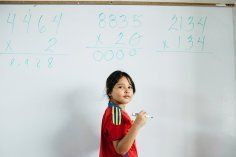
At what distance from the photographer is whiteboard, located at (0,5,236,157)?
120 centimetres

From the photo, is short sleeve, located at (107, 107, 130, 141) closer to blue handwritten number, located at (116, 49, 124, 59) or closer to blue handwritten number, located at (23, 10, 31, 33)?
blue handwritten number, located at (116, 49, 124, 59)

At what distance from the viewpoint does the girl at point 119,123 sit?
938 millimetres

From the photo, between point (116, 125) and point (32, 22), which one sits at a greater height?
point (32, 22)

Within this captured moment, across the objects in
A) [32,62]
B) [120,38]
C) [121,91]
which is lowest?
[121,91]

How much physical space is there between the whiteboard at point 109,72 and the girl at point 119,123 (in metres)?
0.16

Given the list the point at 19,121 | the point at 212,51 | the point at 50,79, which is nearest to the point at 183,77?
the point at 212,51

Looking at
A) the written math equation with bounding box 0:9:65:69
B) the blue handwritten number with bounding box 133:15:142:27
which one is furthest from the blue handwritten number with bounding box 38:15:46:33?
the blue handwritten number with bounding box 133:15:142:27

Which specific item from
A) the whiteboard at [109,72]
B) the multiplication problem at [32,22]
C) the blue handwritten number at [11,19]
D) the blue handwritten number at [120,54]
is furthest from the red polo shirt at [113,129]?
the blue handwritten number at [11,19]

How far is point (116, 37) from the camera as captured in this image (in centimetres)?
123

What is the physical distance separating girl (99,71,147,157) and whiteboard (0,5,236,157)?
160mm

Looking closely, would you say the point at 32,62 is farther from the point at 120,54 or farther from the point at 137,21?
the point at 137,21

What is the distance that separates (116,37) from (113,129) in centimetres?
45

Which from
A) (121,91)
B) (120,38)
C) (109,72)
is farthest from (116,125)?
(120,38)

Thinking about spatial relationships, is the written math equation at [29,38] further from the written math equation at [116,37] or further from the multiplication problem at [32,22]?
the written math equation at [116,37]
